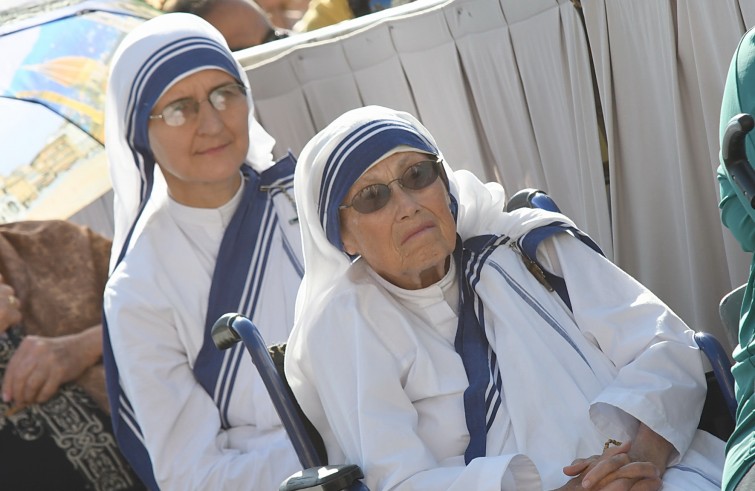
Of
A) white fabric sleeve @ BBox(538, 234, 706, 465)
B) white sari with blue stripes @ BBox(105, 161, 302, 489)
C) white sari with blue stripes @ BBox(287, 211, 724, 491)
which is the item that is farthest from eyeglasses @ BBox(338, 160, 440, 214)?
white sari with blue stripes @ BBox(105, 161, 302, 489)

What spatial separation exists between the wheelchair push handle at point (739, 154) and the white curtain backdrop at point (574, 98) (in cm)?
177

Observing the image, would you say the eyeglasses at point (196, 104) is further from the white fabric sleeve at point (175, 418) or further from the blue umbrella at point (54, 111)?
the blue umbrella at point (54, 111)

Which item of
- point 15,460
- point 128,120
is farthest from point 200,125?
point 15,460

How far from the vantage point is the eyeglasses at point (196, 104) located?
189 inches

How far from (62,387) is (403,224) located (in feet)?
6.90

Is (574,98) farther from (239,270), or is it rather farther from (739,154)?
(739,154)

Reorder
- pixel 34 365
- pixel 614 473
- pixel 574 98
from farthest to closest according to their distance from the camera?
pixel 34 365 → pixel 574 98 → pixel 614 473

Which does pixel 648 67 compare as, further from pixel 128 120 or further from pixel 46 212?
pixel 46 212

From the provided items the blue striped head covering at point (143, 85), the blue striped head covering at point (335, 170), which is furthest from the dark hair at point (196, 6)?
the blue striped head covering at point (335, 170)

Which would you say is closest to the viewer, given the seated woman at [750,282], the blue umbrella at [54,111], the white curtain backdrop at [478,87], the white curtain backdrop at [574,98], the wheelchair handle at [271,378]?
the seated woman at [750,282]

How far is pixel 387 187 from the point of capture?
12.1 feet

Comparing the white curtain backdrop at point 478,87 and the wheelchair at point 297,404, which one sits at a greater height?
the white curtain backdrop at point 478,87

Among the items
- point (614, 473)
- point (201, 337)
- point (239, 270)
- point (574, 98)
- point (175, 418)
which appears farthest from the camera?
point (574, 98)

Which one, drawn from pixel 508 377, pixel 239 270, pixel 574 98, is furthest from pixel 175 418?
pixel 574 98
